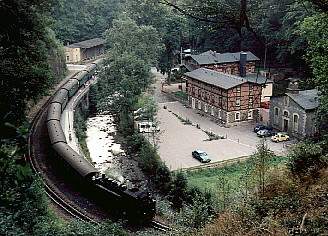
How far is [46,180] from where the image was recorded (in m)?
20.0

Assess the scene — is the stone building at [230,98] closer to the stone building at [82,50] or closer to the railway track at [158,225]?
the railway track at [158,225]

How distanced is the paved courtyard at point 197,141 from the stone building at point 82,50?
23.6 m

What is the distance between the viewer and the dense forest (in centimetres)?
892

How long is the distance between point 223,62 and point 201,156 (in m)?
19.8

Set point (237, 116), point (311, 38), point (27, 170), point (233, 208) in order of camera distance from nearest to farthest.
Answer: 1. point (27, 170)
2. point (233, 208)
3. point (311, 38)
4. point (237, 116)

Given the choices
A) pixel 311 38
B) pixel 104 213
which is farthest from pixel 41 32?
pixel 311 38

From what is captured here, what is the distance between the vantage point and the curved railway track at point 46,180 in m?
16.4

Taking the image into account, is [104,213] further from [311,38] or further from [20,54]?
[311,38]

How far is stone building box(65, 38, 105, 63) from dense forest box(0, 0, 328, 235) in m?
11.9

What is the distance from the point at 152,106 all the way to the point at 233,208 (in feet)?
63.2

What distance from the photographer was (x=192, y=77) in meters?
40.2

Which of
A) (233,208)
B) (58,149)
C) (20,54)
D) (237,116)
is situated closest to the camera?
(233,208)

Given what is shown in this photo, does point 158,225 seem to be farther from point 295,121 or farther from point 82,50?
point 82,50

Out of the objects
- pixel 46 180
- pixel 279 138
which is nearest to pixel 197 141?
pixel 279 138
